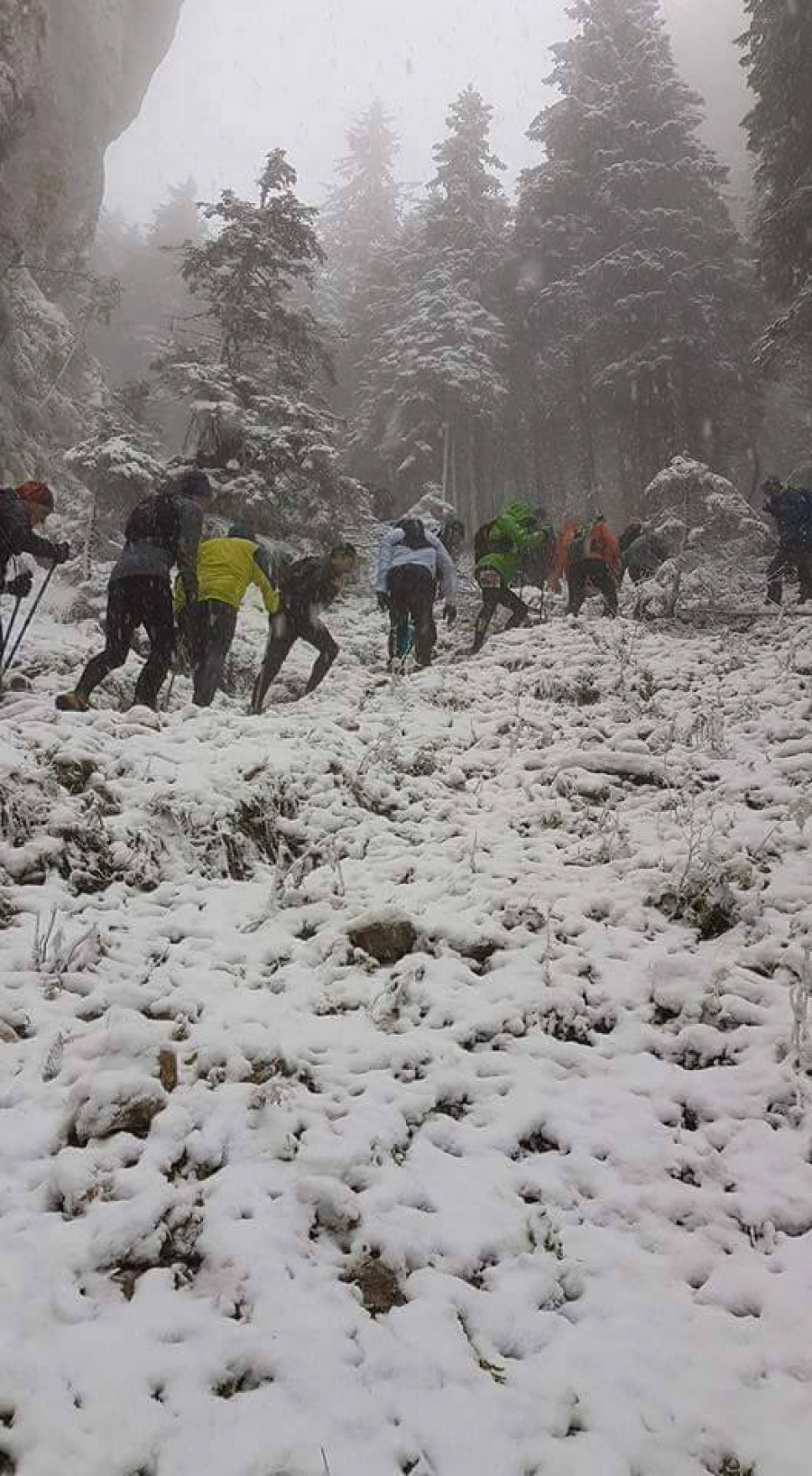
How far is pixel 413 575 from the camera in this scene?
9.49m

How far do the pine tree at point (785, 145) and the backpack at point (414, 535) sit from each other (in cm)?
1063

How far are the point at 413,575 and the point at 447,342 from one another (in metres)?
19.3

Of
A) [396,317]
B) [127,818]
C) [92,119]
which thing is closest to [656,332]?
[396,317]

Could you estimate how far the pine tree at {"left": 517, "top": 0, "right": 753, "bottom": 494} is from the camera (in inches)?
907

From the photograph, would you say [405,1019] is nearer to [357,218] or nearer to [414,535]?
[414,535]

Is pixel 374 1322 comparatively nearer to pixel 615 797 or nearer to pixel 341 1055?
pixel 341 1055

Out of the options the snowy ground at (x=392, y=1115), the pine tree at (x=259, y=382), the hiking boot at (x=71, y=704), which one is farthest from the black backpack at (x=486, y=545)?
the pine tree at (x=259, y=382)

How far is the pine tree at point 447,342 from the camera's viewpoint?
25766mm

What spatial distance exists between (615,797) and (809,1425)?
424cm

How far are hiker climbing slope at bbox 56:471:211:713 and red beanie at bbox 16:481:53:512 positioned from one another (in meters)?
0.67

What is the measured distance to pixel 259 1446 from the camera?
6.50ft

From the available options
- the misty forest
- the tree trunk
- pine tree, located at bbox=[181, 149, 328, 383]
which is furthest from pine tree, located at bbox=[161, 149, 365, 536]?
the tree trunk

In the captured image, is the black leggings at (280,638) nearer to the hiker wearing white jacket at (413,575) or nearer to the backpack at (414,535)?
the hiker wearing white jacket at (413,575)

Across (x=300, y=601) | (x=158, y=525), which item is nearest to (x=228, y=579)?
(x=158, y=525)
